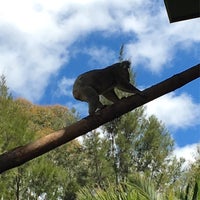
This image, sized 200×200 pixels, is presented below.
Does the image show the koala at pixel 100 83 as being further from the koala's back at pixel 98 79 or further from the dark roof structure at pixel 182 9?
the dark roof structure at pixel 182 9

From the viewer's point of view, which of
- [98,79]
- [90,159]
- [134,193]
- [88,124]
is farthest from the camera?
[90,159]

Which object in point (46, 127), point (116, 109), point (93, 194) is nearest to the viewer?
point (116, 109)

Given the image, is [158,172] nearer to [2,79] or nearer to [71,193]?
[71,193]

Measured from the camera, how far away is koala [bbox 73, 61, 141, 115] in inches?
124

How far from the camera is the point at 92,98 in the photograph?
313cm

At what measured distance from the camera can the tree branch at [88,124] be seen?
195 cm

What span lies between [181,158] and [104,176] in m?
2.36

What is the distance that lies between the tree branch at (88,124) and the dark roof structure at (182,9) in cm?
22

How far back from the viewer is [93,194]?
4.52m

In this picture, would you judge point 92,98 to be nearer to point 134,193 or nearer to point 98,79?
point 98,79

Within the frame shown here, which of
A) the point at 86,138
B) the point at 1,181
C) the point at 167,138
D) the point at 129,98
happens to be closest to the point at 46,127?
the point at 86,138

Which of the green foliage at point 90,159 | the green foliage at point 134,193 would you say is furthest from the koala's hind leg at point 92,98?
the green foliage at point 90,159

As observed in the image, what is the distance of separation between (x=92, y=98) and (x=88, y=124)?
42.2 inches

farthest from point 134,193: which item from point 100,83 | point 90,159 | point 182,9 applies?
point 90,159
